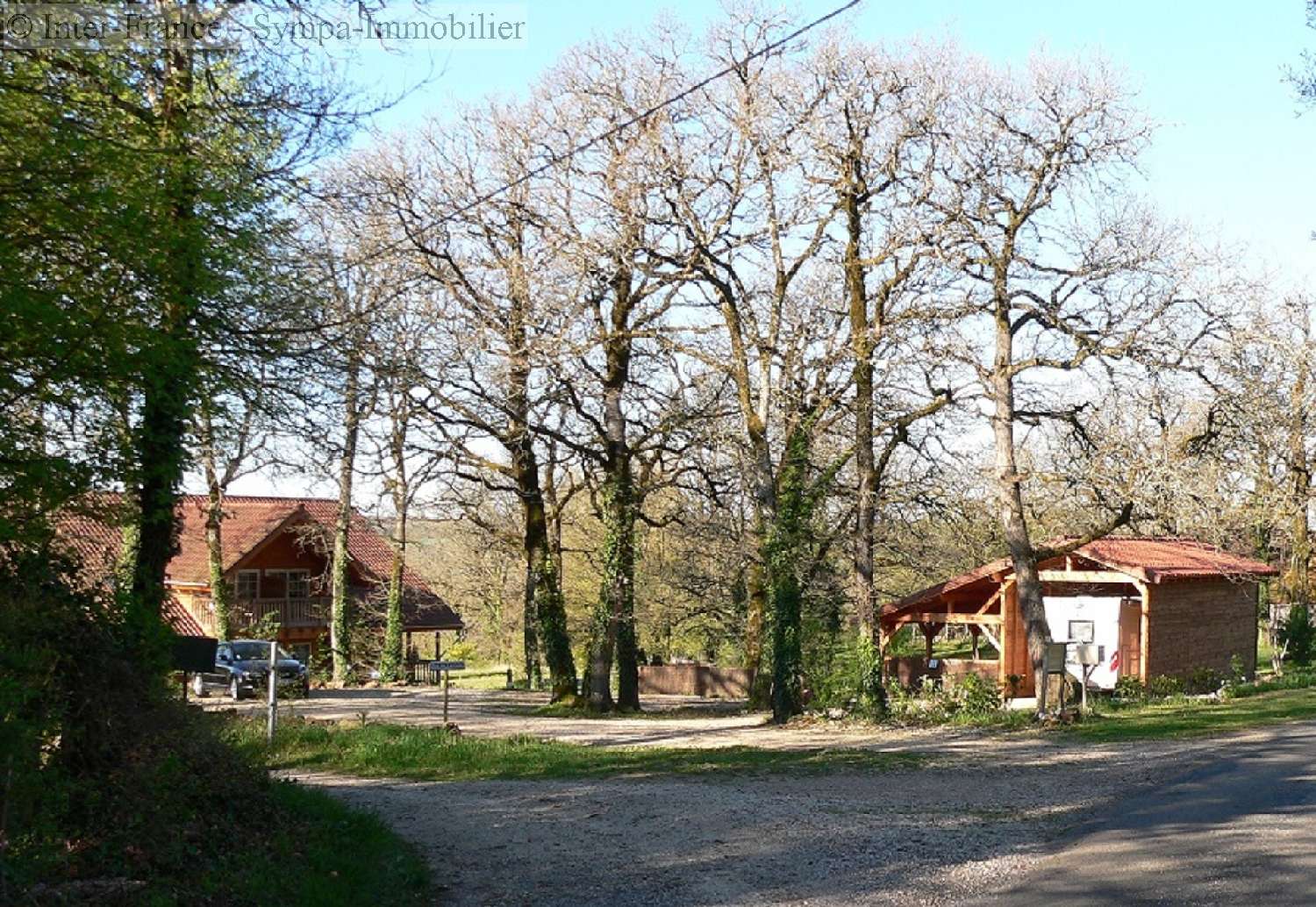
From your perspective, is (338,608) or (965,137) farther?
(338,608)

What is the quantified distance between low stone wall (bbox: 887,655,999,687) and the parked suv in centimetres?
1591

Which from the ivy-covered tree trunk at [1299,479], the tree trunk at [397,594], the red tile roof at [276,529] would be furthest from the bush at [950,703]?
the red tile roof at [276,529]

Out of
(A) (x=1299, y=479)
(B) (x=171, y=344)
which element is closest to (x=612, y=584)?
(A) (x=1299, y=479)

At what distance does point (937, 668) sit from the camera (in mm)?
34562

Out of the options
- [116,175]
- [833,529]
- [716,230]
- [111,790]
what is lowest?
[111,790]

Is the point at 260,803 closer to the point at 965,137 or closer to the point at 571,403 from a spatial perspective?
the point at 965,137

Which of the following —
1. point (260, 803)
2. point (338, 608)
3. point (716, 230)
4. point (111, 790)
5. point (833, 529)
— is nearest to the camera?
point (111, 790)

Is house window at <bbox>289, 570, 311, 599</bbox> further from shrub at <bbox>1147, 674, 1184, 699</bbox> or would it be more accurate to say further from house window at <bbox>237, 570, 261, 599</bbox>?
shrub at <bbox>1147, 674, 1184, 699</bbox>

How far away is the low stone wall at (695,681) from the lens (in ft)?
140

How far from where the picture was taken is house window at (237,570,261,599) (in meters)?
48.2

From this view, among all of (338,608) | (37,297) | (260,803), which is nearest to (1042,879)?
(260,803)

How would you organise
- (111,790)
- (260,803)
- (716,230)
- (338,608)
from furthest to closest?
(338,608) < (716,230) < (260,803) < (111,790)

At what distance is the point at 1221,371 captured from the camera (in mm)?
21141

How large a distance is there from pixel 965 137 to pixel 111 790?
55.0ft
